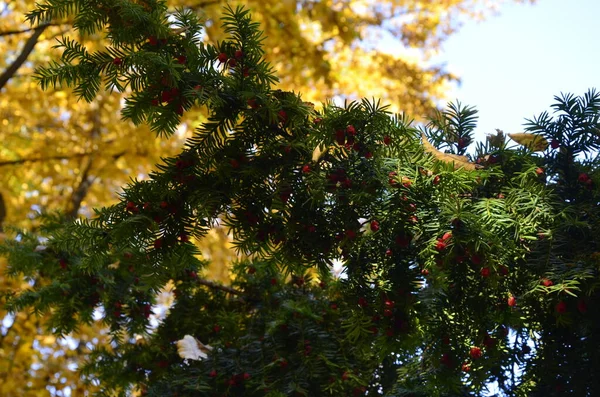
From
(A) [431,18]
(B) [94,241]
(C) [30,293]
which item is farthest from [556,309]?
(A) [431,18]

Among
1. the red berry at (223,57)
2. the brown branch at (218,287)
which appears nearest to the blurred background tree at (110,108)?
the brown branch at (218,287)

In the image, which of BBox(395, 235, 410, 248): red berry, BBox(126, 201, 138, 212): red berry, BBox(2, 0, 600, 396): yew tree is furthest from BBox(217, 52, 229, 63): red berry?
BBox(395, 235, 410, 248): red berry

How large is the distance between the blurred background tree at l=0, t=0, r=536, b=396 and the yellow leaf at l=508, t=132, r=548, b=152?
297cm

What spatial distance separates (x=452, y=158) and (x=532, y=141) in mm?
182

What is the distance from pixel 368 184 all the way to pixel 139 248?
348mm

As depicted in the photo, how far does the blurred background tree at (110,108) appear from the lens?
4.32m

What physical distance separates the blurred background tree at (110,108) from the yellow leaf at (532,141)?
2.97 meters

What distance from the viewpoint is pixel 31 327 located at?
4566 millimetres

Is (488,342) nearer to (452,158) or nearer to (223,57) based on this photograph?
(452,158)

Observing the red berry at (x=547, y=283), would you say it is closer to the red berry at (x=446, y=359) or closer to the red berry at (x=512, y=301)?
the red berry at (x=512, y=301)

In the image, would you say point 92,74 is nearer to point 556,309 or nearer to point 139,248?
point 139,248

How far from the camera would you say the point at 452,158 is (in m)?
1.16

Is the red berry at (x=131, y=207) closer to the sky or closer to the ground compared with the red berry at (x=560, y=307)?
closer to the sky

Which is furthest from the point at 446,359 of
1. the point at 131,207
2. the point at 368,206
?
the point at 131,207
